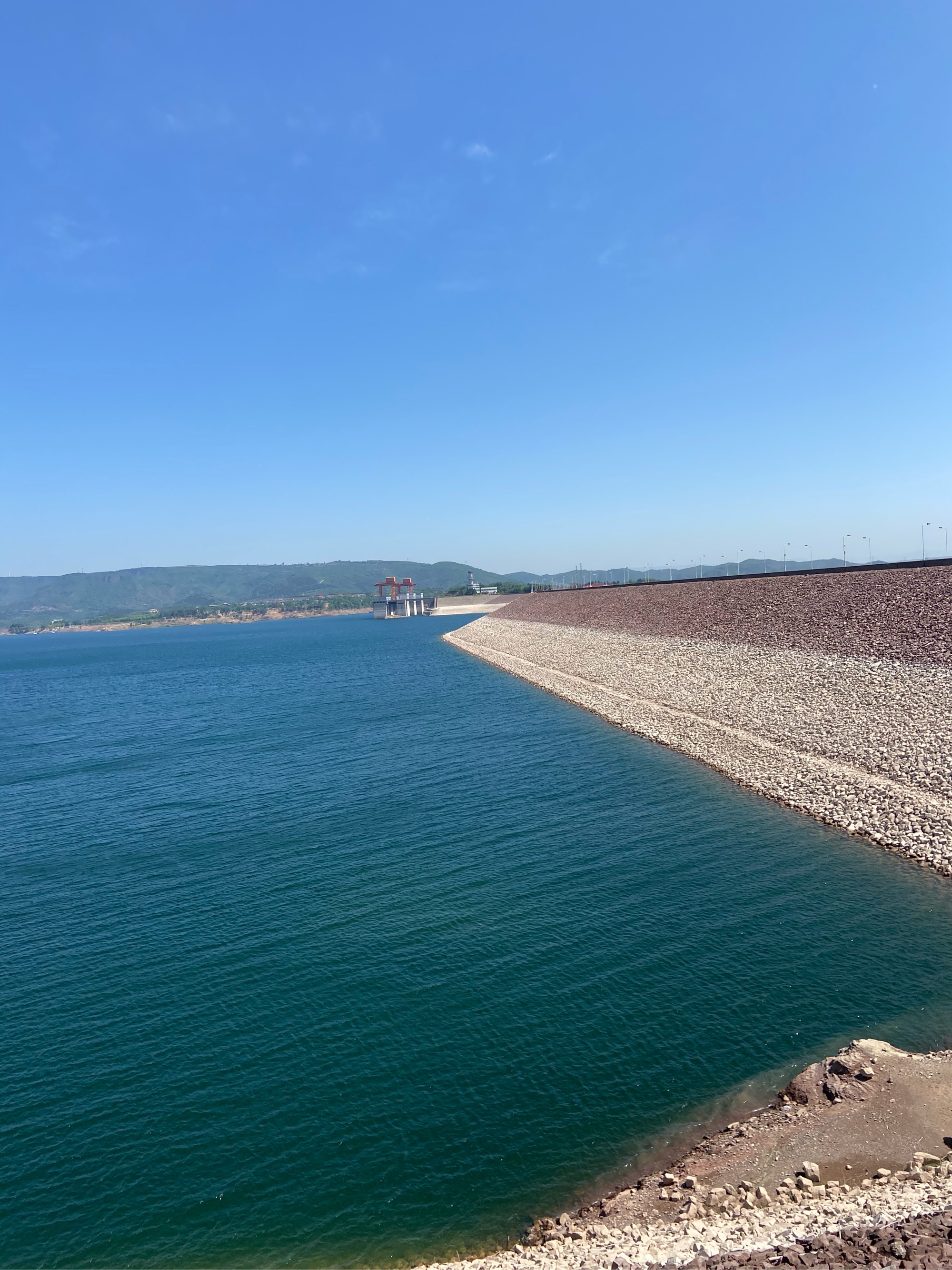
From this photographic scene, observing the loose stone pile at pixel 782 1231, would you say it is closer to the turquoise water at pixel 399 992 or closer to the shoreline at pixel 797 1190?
the shoreline at pixel 797 1190

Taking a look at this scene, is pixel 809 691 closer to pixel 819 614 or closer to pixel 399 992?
pixel 819 614

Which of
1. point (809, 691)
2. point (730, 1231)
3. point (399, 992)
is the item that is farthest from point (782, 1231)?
point (809, 691)

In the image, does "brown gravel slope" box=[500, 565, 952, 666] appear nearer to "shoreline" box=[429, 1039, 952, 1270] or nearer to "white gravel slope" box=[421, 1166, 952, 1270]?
"shoreline" box=[429, 1039, 952, 1270]

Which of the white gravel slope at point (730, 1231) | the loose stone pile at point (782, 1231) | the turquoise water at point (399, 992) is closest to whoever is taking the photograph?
the loose stone pile at point (782, 1231)

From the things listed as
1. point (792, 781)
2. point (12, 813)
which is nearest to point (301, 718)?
point (12, 813)

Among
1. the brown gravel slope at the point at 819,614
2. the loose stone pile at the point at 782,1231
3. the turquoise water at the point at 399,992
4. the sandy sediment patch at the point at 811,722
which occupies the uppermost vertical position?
the brown gravel slope at the point at 819,614

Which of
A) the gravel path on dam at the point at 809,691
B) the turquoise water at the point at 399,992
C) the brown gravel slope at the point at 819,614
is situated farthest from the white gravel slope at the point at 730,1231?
the brown gravel slope at the point at 819,614
